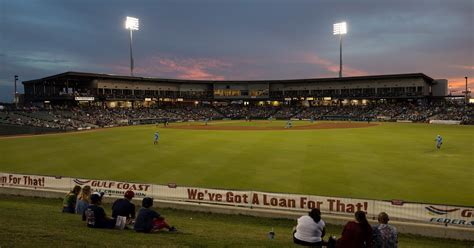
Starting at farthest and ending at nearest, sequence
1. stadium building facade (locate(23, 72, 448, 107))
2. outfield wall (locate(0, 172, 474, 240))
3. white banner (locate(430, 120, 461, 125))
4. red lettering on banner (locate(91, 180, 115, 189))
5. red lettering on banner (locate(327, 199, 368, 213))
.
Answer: stadium building facade (locate(23, 72, 448, 107)) < white banner (locate(430, 120, 461, 125)) < red lettering on banner (locate(91, 180, 115, 189)) < red lettering on banner (locate(327, 199, 368, 213)) < outfield wall (locate(0, 172, 474, 240))

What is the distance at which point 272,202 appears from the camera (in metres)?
15.6

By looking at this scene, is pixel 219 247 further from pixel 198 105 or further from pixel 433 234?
pixel 198 105

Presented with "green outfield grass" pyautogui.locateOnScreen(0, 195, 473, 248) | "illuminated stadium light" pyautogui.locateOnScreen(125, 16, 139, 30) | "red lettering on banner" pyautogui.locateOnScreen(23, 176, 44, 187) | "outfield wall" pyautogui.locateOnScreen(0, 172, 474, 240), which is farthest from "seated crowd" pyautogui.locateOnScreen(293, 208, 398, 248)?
"illuminated stadium light" pyautogui.locateOnScreen(125, 16, 139, 30)

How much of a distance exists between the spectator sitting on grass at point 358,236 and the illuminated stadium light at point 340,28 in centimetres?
8789

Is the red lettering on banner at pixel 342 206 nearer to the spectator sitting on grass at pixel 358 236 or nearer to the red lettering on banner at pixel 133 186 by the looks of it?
the spectator sitting on grass at pixel 358 236

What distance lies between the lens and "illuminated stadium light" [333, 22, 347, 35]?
8862 centimetres

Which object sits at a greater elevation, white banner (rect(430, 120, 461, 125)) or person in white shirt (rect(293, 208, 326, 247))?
white banner (rect(430, 120, 461, 125))

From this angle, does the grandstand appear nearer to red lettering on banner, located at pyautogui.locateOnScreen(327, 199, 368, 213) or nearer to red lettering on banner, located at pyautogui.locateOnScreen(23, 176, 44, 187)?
red lettering on banner, located at pyautogui.locateOnScreen(23, 176, 44, 187)

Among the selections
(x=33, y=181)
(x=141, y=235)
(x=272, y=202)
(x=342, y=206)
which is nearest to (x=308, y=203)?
(x=342, y=206)

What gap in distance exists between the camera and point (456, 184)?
20.2 metres

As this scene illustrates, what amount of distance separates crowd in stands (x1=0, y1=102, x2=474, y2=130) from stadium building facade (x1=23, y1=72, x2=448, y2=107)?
3.17 metres

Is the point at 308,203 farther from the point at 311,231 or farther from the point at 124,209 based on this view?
the point at 124,209

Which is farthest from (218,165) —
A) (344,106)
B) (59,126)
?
(344,106)

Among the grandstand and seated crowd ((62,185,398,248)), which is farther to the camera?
the grandstand
